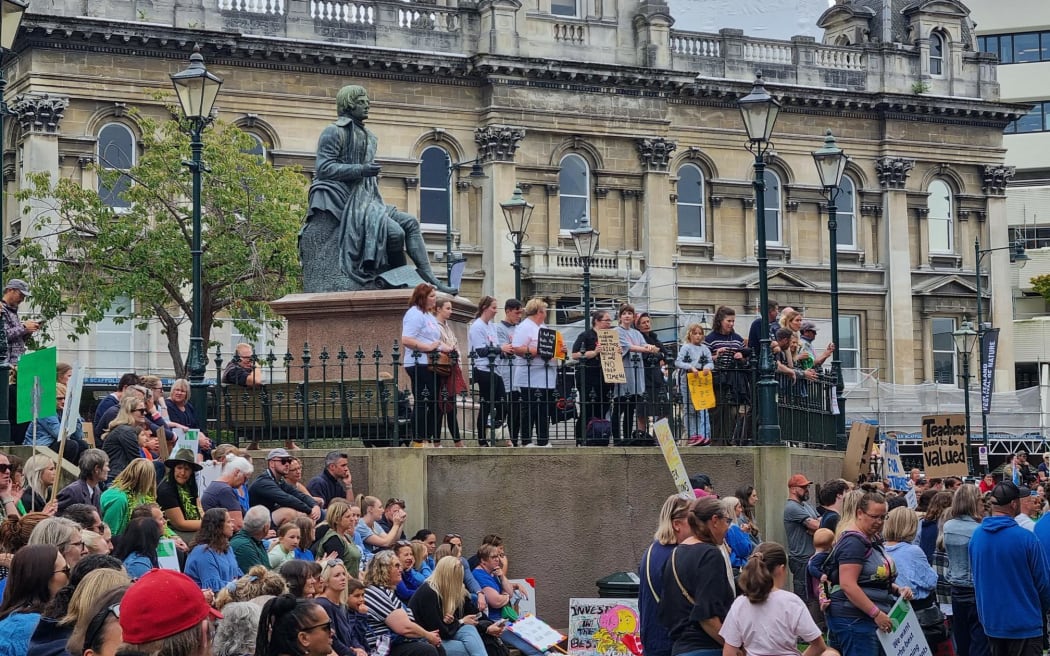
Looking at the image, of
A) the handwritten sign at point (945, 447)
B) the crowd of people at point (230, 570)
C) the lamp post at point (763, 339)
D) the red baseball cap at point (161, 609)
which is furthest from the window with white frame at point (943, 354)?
the red baseball cap at point (161, 609)

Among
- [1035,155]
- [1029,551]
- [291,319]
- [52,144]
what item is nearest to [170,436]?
[291,319]

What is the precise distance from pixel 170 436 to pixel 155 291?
812 inches

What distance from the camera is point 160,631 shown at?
21.6 feet

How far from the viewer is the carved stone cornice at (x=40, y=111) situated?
40875 millimetres

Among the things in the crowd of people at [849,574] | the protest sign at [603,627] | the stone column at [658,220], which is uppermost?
the stone column at [658,220]

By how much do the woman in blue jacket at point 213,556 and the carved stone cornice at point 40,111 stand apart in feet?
101

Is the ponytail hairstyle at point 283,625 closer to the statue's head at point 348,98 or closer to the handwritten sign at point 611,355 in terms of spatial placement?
the handwritten sign at point 611,355

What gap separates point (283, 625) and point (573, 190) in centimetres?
4066

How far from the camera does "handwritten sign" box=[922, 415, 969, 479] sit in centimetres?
2234

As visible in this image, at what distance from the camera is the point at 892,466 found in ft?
71.7

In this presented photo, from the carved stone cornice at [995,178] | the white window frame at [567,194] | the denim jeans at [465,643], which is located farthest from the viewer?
the carved stone cornice at [995,178]

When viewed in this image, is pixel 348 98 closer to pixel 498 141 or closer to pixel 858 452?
pixel 858 452

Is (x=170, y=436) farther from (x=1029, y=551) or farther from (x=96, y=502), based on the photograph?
(x=1029, y=551)

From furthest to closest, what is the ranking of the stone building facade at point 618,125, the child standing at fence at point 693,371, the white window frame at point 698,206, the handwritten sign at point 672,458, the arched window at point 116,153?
1. the white window frame at point 698,206
2. the stone building facade at point 618,125
3. the arched window at point 116,153
4. the child standing at fence at point 693,371
5. the handwritten sign at point 672,458
